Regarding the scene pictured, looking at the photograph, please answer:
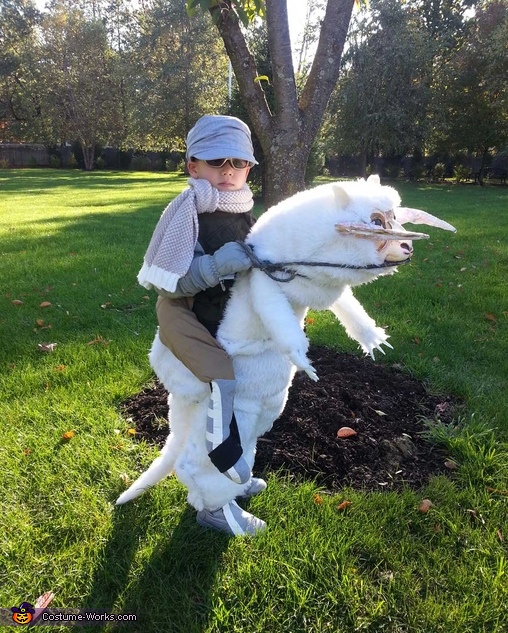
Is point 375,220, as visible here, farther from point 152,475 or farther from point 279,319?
point 152,475

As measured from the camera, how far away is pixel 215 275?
1798 millimetres

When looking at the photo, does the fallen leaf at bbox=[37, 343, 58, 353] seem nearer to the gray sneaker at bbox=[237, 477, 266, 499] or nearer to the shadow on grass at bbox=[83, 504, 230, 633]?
the shadow on grass at bbox=[83, 504, 230, 633]

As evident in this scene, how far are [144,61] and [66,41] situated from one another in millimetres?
6242

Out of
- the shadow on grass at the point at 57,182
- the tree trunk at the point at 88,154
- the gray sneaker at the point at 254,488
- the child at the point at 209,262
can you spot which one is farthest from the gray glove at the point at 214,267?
the tree trunk at the point at 88,154

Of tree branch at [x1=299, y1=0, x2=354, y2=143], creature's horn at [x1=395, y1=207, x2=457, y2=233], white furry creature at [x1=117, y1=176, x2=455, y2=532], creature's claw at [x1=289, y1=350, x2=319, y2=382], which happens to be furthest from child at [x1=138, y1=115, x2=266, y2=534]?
tree branch at [x1=299, y1=0, x2=354, y2=143]

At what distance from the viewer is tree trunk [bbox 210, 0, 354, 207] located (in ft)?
Result: 9.78

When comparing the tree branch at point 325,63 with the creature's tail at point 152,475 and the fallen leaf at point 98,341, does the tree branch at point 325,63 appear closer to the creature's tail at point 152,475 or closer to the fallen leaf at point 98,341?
the creature's tail at point 152,475

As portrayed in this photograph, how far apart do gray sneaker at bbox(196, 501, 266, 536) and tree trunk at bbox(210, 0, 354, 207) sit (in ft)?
6.88

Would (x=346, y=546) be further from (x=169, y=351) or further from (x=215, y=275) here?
(x=215, y=275)

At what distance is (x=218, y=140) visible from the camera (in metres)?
1.89

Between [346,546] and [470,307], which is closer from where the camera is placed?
[346,546]

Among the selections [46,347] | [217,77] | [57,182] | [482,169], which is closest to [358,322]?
[46,347]

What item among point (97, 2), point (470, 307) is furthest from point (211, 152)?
point (97, 2)

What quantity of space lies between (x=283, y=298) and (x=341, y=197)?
0.44 metres
